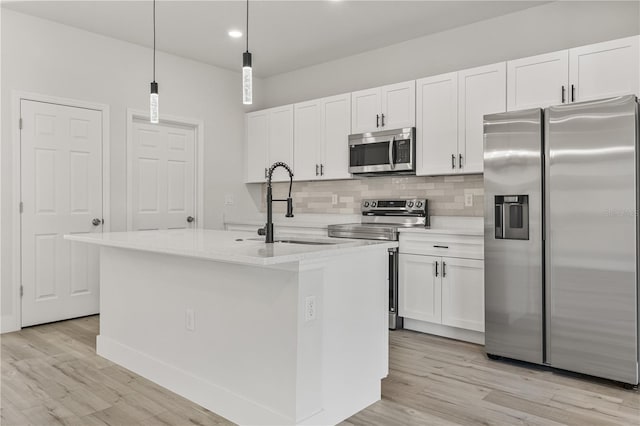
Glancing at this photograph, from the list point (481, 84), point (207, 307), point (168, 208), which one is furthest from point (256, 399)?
point (168, 208)

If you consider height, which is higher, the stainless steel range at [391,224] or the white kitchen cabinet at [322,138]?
the white kitchen cabinet at [322,138]

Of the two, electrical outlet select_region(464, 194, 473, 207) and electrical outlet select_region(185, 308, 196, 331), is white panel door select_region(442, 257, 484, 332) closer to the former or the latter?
electrical outlet select_region(464, 194, 473, 207)

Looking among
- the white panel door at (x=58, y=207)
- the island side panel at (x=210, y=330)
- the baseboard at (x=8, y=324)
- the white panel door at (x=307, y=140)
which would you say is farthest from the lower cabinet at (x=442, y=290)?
the baseboard at (x=8, y=324)

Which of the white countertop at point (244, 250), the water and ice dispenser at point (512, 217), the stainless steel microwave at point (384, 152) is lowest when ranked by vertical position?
the white countertop at point (244, 250)

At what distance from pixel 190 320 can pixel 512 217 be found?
7.24 ft

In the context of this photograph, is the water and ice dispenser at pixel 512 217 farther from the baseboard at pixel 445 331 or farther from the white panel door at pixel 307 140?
the white panel door at pixel 307 140

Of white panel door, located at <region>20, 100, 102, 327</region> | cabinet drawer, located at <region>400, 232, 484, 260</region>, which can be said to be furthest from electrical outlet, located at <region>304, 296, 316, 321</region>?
white panel door, located at <region>20, 100, 102, 327</region>

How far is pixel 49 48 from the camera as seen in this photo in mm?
4176

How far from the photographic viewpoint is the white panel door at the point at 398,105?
4.27 meters

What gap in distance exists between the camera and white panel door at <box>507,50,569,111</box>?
3.41 m

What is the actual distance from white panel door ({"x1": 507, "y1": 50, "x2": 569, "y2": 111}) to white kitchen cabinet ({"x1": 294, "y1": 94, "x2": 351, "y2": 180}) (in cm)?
167

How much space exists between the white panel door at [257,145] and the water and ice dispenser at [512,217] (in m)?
3.15

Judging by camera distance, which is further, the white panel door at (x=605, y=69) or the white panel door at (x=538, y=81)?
the white panel door at (x=538, y=81)

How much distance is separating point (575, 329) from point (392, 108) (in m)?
2.49
